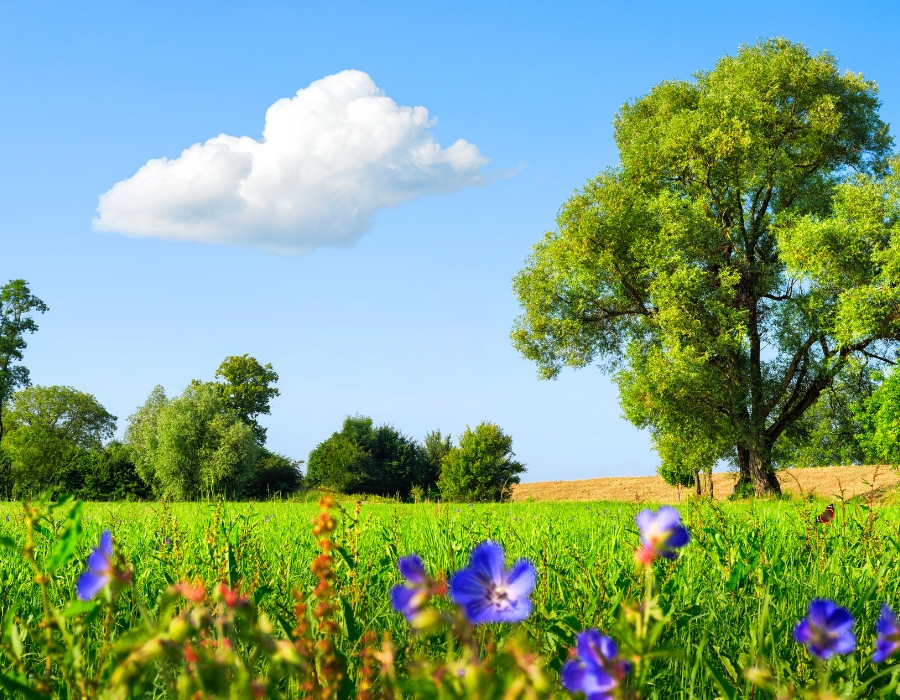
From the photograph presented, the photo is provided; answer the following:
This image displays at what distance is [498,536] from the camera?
4.61m

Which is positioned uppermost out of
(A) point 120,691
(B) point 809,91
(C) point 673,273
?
(B) point 809,91

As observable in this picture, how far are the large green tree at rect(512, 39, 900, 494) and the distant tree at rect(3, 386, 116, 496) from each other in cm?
2461

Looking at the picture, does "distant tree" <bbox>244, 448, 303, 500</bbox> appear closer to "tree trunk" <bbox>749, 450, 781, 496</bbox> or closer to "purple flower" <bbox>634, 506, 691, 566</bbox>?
"tree trunk" <bbox>749, 450, 781, 496</bbox>

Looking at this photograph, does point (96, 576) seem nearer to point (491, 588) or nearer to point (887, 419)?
point (491, 588)

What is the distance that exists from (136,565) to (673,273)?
18101mm

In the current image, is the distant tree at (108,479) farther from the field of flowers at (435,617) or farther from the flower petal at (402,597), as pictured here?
the flower petal at (402,597)

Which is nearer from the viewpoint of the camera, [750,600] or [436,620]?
[436,620]

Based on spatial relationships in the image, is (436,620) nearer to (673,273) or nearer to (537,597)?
(537,597)

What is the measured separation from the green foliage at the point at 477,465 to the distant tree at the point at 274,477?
11.6m

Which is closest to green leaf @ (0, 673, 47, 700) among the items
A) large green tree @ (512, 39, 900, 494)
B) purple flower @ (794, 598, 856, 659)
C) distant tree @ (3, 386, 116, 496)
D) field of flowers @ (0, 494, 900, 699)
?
field of flowers @ (0, 494, 900, 699)

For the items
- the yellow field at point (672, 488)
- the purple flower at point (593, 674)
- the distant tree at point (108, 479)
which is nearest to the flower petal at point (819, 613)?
the purple flower at point (593, 674)

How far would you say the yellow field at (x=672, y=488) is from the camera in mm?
23531

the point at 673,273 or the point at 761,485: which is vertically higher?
the point at 673,273

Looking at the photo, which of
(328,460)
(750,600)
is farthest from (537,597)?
(328,460)
